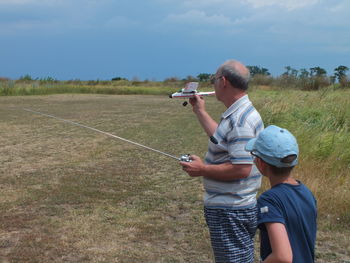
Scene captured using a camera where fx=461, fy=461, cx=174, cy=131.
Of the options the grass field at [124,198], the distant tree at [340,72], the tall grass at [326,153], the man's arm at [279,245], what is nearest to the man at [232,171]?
the man's arm at [279,245]

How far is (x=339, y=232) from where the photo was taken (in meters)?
4.50

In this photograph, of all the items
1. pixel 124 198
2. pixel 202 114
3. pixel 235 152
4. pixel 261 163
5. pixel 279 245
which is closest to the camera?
pixel 279 245

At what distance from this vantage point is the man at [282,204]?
5.76 feet

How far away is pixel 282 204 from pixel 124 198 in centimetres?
421

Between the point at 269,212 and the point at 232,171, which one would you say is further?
the point at 232,171

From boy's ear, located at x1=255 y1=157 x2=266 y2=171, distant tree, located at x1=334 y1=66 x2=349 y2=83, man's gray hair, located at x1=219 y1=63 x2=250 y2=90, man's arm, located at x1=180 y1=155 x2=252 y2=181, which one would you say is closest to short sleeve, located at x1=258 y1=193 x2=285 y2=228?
boy's ear, located at x1=255 y1=157 x2=266 y2=171

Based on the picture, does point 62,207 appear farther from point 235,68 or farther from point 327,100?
point 327,100

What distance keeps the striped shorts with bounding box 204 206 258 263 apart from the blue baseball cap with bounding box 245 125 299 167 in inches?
22.6

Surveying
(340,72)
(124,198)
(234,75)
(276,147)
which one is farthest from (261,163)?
(340,72)

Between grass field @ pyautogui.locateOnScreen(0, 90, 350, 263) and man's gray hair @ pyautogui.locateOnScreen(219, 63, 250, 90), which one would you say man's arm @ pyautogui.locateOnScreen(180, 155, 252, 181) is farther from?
grass field @ pyautogui.locateOnScreen(0, 90, 350, 263)

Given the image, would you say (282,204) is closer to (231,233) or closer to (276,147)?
(276,147)

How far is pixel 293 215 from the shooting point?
1801 mm

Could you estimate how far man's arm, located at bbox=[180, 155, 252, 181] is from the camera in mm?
2303

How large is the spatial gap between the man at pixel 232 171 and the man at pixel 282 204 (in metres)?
0.36
